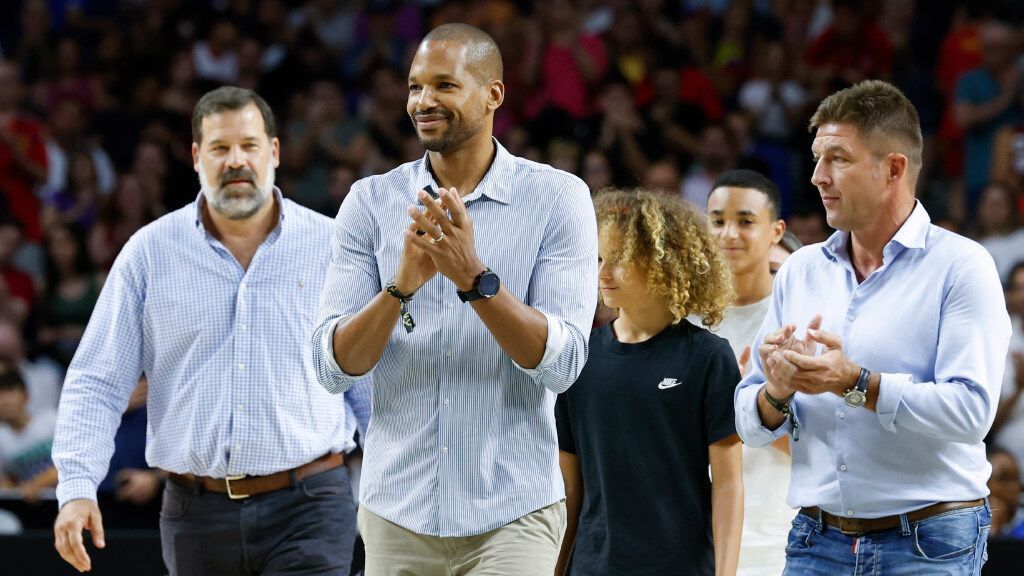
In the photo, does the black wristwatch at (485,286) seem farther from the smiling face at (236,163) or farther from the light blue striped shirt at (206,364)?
the smiling face at (236,163)

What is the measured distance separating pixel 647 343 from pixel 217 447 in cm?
130

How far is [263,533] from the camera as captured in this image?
3852 mm

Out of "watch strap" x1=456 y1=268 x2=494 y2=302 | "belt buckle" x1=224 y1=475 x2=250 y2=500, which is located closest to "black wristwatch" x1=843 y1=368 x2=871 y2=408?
"watch strap" x1=456 y1=268 x2=494 y2=302

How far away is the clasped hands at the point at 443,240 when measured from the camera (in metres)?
2.73

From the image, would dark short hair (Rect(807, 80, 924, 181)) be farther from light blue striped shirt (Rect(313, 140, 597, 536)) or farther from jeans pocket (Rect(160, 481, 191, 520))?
jeans pocket (Rect(160, 481, 191, 520))

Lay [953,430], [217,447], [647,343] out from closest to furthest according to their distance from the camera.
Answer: [953,430]
[647,343]
[217,447]

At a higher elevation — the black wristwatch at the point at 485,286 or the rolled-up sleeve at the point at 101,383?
the black wristwatch at the point at 485,286

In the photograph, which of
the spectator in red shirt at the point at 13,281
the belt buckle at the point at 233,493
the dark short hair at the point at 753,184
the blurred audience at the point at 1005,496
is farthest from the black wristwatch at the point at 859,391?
the spectator in red shirt at the point at 13,281

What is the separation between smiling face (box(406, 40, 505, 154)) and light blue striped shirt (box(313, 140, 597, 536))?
14 cm

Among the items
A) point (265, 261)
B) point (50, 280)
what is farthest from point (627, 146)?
point (265, 261)

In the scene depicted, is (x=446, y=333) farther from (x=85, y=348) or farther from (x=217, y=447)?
(x=85, y=348)

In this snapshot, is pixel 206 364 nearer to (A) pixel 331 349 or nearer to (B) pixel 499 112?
(A) pixel 331 349

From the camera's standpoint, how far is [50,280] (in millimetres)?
7906

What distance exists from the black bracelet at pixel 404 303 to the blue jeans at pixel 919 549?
3.59ft
